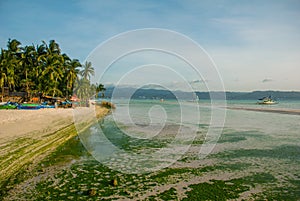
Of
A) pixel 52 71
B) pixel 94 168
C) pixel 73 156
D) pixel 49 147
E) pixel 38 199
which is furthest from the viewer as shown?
pixel 52 71

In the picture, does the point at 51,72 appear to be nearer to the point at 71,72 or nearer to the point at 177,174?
the point at 71,72

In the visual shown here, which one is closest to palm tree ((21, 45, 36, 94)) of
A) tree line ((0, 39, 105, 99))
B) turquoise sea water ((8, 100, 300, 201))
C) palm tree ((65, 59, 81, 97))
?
tree line ((0, 39, 105, 99))

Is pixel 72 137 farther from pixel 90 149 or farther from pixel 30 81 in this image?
pixel 30 81

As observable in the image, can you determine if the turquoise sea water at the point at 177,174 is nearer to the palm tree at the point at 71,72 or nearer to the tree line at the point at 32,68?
the tree line at the point at 32,68

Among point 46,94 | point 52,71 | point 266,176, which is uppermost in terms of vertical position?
point 52,71

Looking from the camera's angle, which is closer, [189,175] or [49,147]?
[189,175]

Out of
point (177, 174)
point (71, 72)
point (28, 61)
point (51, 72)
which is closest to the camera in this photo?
point (177, 174)

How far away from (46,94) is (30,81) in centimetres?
386

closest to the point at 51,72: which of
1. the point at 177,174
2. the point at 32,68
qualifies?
the point at 32,68

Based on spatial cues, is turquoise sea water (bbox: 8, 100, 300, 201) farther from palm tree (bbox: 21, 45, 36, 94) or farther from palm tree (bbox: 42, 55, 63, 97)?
palm tree (bbox: 21, 45, 36, 94)

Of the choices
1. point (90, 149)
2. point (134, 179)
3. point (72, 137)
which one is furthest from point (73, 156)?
point (72, 137)

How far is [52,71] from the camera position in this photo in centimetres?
4800

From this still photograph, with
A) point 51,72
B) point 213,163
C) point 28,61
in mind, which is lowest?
point 213,163

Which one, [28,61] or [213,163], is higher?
[28,61]
